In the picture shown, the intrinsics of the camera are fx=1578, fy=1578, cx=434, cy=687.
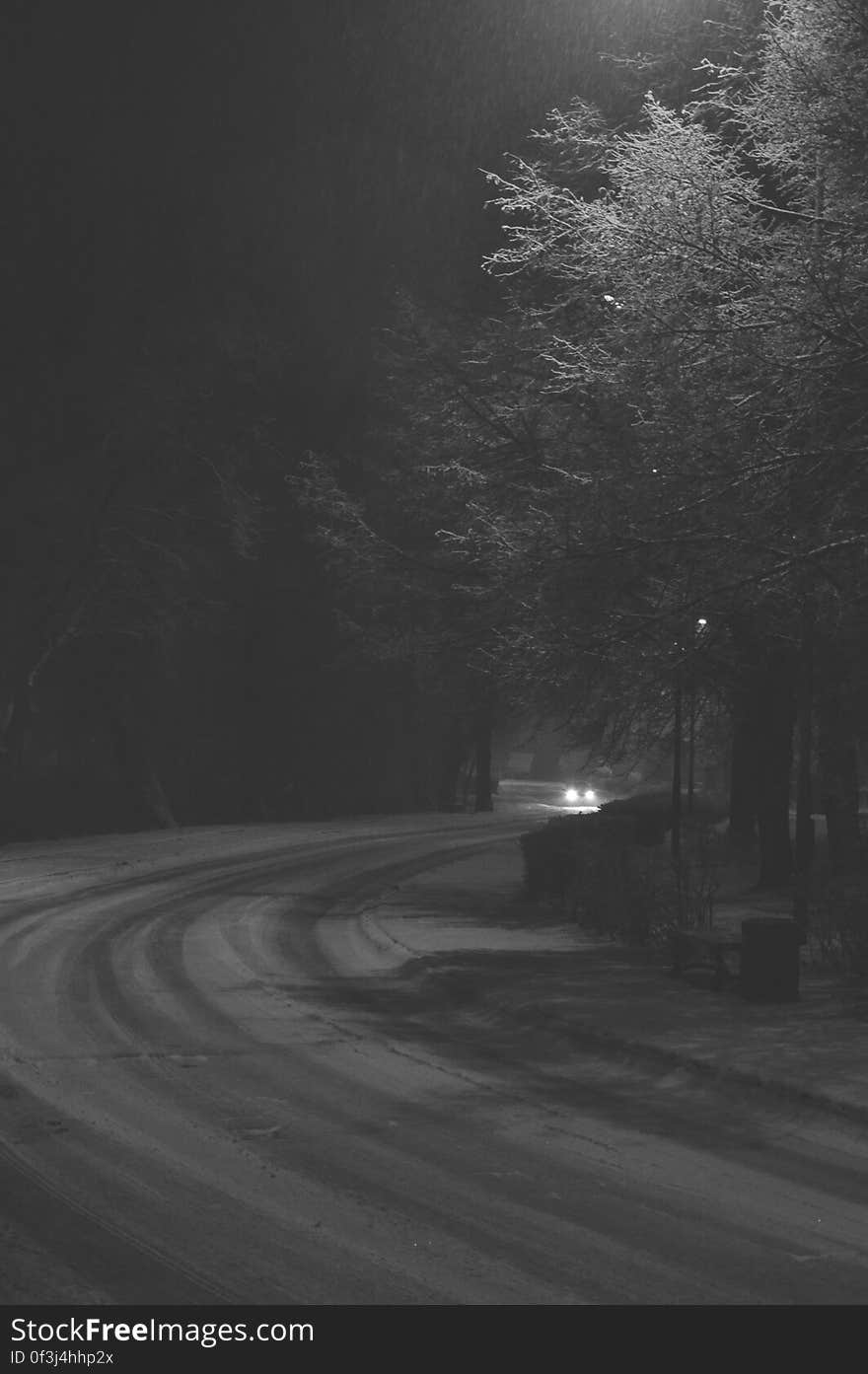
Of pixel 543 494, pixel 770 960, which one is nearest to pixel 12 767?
pixel 543 494

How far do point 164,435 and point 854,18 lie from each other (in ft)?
79.6

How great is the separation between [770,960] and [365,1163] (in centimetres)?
614

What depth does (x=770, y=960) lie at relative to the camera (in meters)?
13.3

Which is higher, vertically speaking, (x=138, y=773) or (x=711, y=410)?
(x=711, y=410)

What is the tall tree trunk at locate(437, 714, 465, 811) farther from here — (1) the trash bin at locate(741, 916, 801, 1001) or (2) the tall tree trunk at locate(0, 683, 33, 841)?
(1) the trash bin at locate(741, 916, 801, 1001)

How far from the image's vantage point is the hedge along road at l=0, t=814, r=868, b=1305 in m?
6.17

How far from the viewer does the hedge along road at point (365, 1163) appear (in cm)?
617

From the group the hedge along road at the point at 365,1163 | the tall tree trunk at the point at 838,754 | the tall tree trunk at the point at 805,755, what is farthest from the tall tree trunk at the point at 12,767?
the tall tree trunk at the point at 805,755

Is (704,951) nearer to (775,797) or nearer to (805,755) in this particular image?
(805,755)

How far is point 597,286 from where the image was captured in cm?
1720

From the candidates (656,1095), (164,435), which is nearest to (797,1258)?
(656,1095)

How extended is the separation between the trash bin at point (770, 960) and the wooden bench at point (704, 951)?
43 centimetres

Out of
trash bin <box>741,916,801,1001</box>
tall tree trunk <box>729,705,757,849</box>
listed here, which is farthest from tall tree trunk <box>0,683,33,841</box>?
trash bin <box>741,916,801,1001</box>
